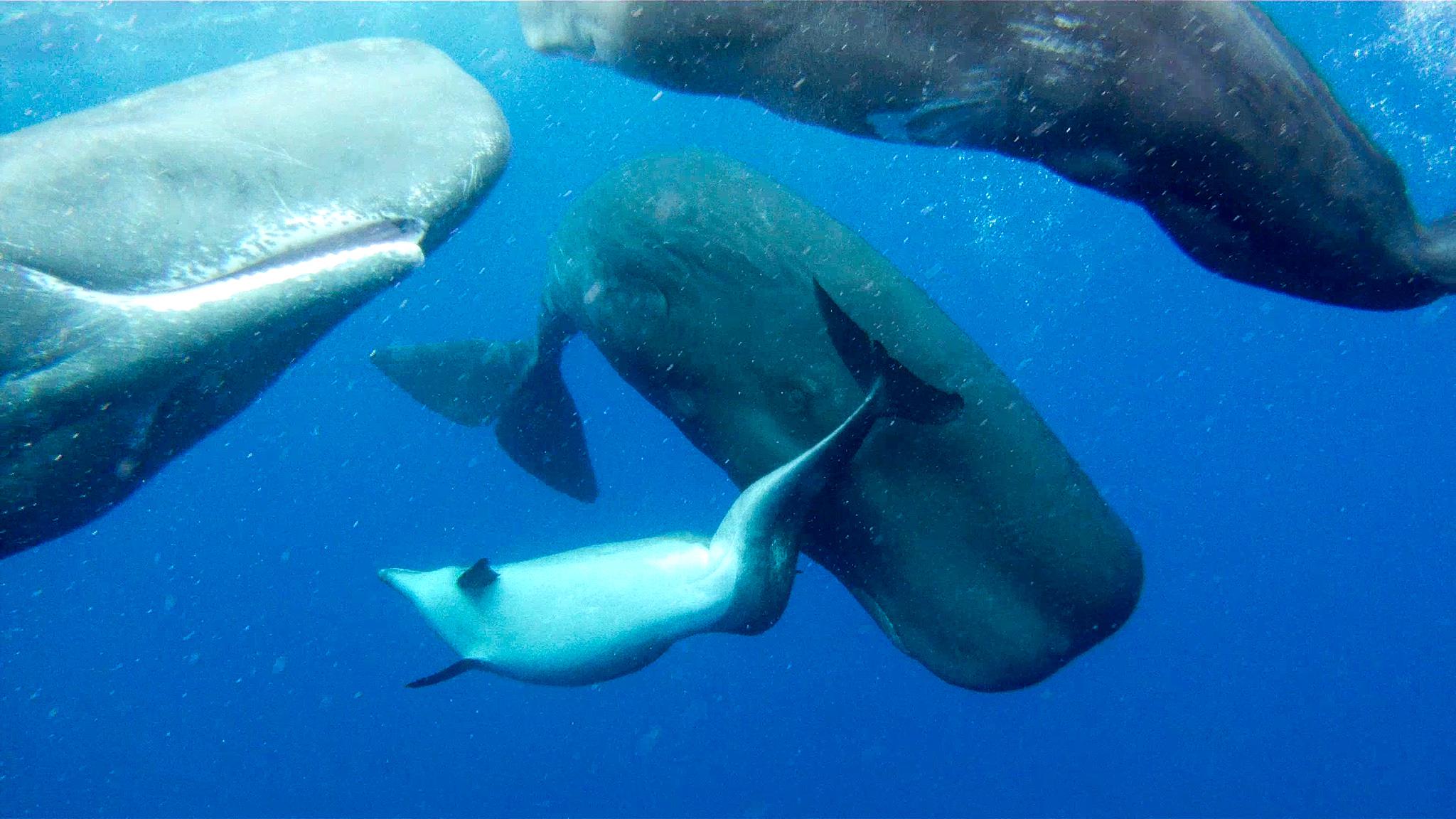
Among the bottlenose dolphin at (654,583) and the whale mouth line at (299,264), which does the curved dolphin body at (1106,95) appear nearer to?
the bottlenose dolphin at (654,583)

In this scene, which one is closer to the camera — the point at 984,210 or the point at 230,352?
the point at 230,352

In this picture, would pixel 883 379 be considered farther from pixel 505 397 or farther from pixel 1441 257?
pixel 505 397

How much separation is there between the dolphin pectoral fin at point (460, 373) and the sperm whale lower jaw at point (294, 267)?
165 inches

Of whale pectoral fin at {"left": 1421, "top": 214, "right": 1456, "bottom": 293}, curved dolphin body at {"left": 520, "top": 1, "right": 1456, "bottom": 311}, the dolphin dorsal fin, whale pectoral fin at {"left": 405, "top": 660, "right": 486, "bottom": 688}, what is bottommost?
whale pectoral fin at {"left": 405, "top": 660, "right": 486, "bottom": 688}

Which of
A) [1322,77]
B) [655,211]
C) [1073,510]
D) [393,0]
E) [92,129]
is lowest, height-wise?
[393,0]

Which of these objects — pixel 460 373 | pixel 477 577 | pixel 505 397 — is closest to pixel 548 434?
pixel 505 397

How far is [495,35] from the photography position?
107ft

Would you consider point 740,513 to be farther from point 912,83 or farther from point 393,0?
point 393,0

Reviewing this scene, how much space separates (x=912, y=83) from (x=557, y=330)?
402cm

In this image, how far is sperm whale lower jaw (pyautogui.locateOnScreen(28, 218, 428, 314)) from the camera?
7.80 feet

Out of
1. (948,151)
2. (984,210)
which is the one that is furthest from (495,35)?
(984,210)

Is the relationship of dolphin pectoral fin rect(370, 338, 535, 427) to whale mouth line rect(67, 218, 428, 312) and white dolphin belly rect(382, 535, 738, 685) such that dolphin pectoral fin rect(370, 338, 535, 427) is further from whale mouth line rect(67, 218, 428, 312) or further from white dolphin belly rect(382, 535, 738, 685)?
whale mouth line rect(67, 218, 428, 312)

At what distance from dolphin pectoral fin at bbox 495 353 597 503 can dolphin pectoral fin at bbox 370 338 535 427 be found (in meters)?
0.13

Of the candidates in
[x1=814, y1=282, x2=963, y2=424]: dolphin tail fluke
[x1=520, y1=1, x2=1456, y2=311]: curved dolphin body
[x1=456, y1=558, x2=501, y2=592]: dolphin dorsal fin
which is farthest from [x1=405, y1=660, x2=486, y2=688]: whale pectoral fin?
[x1=520, y1=1, x2=1456, y2=311]: curved dolphin body
